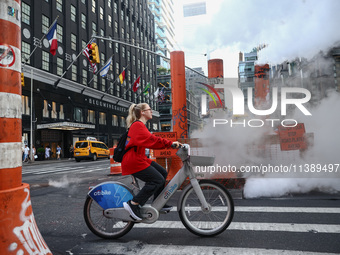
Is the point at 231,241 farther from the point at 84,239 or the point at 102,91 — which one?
the point at 102,91

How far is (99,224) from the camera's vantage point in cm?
390

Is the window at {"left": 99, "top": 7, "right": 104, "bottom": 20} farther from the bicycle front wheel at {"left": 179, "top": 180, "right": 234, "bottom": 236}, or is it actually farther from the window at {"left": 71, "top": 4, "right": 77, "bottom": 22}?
the bicycle front wheel at {"left": 179, "top": 180, "right": 234, "bottom": 236}

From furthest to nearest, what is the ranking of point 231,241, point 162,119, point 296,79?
point 162,119 < point 296,79 < point 231,241

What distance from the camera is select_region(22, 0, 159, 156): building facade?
28.6m

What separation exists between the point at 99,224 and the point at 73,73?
34.8 metres

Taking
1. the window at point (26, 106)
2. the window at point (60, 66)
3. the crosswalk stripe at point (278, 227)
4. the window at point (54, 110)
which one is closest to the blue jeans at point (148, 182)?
the crosswalk stripe at point (278, 227)

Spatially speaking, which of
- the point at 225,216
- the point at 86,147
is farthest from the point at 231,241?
the point at 86,147

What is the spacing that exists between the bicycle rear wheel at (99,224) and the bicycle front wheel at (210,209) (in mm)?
789

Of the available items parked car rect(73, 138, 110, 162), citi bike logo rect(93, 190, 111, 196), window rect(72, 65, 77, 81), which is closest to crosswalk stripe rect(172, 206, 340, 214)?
citi bike logo rect(93, 190, 111, 196)

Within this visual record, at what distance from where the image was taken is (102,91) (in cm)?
4300

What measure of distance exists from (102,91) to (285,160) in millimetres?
38611

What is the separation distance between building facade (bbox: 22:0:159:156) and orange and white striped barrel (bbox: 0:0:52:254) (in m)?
15.5

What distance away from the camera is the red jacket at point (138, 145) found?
3.62 meters

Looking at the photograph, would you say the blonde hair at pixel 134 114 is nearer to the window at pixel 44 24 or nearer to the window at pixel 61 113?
the window at pixel 44 24
